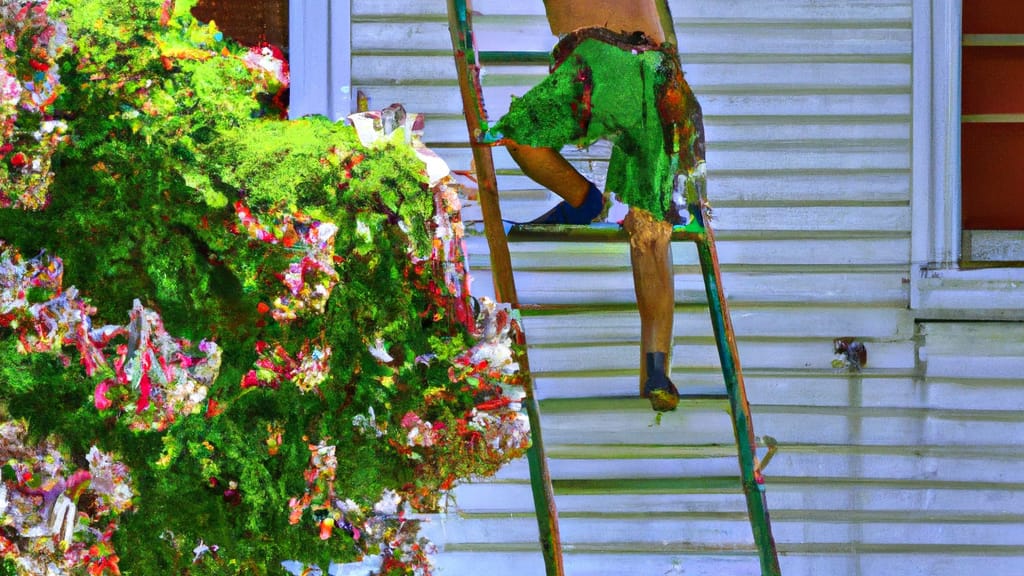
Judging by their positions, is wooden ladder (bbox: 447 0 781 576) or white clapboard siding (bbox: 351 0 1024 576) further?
white clapboard siding (bbox: 351 0 1024 576)

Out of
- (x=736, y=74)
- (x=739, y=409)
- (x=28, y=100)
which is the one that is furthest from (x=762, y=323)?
(x=28, y=100)

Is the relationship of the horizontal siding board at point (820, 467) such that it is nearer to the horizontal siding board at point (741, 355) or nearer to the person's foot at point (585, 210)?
the horizontal siding board at point (741, 355)

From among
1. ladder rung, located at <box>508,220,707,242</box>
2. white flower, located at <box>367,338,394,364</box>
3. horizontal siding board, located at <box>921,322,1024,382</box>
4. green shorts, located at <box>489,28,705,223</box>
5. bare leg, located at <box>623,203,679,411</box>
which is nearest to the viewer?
white flower, located at <box>367,338,394,364</box>

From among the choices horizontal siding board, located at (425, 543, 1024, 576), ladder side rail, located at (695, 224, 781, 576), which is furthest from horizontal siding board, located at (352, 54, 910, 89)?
horizontal siding board, located at (425, 543, 1024, 576)

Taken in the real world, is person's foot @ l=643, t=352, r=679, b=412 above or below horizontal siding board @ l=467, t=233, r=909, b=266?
below

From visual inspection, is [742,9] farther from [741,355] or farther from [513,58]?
[741,355]

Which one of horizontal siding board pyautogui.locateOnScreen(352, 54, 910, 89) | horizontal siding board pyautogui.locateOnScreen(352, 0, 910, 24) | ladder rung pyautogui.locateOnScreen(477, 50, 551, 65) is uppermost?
horizontal siding board pyautogui.locateOnScreen(352, 0, 910, 24)

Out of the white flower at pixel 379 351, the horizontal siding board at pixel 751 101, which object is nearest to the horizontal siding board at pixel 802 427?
the horizontal siding board at pixel 751 101

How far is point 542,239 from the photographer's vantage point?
8.47 feet

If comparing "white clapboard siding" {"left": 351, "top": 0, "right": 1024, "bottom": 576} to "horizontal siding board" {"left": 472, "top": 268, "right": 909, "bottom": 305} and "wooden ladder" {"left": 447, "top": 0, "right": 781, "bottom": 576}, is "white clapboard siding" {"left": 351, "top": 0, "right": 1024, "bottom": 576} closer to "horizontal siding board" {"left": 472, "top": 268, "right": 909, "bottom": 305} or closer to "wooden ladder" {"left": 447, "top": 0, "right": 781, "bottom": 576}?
"horizontal siding board" {"left": 472, "top": 268, "right": 909, "bottom": 305}

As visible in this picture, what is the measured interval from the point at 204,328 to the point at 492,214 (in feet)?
2.96

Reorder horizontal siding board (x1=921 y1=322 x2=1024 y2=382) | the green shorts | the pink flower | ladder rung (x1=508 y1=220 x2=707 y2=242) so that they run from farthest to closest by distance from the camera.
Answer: horizontal siding board (x1=921 y1=322 x2=1024 y2=382), ladder rung (x1=508 y1=220 x2=707 y2=242), the green shorts, the pink flower

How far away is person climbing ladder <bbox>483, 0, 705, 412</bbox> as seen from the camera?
242 cm

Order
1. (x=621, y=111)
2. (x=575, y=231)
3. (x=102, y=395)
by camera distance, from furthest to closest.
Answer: (x=575, y=231), (x=621, y=111), (x=102, y=395)
